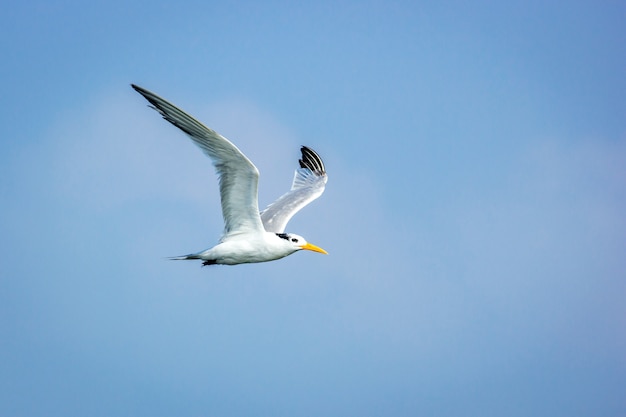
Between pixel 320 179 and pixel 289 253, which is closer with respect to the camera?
pixel 289 253

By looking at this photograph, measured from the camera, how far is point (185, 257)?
16.4m

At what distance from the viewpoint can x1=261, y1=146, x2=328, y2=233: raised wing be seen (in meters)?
19.0

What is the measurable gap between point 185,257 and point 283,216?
349 cm

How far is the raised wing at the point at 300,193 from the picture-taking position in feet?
62.2

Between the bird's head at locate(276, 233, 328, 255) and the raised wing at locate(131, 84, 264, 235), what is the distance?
2.03 ft

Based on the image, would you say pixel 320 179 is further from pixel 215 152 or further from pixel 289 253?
pixel 215 152

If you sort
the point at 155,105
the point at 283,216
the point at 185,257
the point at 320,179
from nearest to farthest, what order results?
1. the point at 155,105
2. the point at 185,257
3. the point at 283,216
4. the point at 320,179

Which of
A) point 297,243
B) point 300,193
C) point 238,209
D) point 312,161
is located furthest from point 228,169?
point 312,161

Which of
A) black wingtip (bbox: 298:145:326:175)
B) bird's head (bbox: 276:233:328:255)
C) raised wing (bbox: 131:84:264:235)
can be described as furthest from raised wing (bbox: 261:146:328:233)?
raised wing (bbox: 131:84:264:235)

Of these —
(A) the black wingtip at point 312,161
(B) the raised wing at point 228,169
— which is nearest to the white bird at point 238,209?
(B) the raised wing at point 228,169

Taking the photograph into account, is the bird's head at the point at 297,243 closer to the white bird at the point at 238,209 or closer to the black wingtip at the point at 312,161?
the white bird at the point at 238,209

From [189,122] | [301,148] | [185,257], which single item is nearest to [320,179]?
[301,148]

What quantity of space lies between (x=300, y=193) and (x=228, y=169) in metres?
5.41

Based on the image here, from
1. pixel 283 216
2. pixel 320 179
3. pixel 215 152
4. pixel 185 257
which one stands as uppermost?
pixel 320 179
